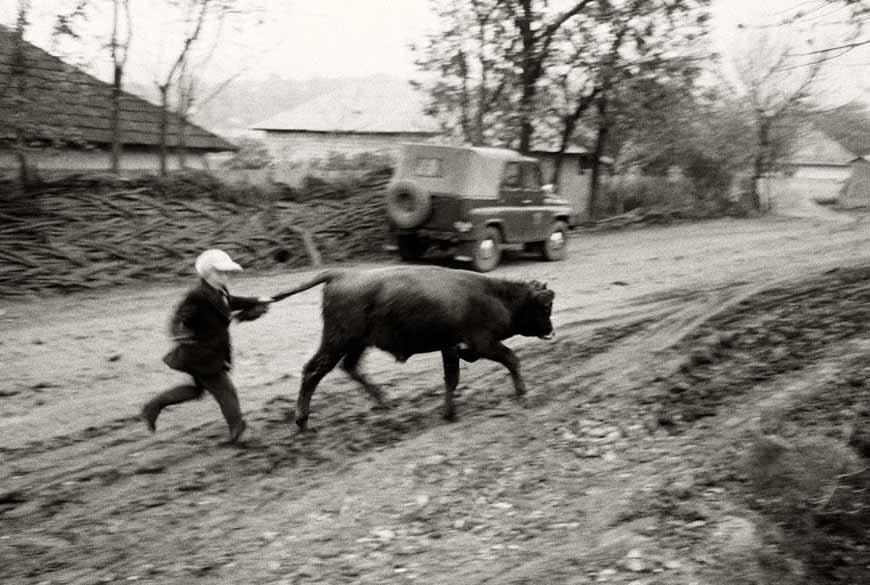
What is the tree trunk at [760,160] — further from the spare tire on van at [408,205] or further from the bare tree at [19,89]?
the bare tree at [19,89]

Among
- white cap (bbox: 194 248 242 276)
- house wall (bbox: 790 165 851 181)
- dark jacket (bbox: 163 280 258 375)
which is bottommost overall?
dark jacket (bbox: 163 280 258 375)

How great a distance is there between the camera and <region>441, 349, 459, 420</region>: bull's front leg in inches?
303

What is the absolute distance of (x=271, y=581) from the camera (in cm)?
515

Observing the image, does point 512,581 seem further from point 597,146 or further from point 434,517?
point 597,146

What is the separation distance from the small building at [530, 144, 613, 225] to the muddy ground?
54.6 ft

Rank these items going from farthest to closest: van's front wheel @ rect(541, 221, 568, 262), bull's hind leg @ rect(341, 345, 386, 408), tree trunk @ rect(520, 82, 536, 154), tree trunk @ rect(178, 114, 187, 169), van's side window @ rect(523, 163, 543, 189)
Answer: tree trunk @ rect(520, 82, 536, 154), tree trunk @ rect(178, 114, 187, 169), van's front wheel @ rect(541, 221, 568, 262), van's side window @ rect(523, 163, 543, 189), bull's hind leg @ rect(341, 345, 386, 408)

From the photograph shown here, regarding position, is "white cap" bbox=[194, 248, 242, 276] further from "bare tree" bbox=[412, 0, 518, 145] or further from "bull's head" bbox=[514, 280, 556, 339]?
"bare tree" bbox=[412, 0, 518, 145]

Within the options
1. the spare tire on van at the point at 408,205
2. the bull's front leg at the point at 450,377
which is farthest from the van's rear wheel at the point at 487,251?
the bull's front leg at the point at 450,377

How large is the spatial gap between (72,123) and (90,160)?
3.91 ft

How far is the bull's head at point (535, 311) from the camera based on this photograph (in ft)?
26.8

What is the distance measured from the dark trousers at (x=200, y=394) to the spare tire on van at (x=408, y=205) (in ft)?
32.0

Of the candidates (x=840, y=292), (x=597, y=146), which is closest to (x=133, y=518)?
(x=840, y=292)

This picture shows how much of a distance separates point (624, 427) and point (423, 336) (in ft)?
5.61

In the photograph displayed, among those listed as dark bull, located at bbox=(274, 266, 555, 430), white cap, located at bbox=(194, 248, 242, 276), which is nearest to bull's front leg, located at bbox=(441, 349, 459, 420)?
dark bull, located at bbox=(274, 266, 555, 430)
